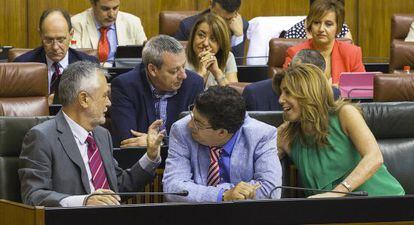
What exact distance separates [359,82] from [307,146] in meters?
1.96

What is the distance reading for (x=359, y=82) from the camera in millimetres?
6473

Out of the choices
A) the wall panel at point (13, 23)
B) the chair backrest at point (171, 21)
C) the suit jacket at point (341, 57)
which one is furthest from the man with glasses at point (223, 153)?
the wall panel at point (13, 23)

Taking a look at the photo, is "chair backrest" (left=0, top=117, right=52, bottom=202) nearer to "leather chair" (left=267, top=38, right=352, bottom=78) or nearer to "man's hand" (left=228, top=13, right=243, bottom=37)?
"leather chair" (left=267, top=38, right=352, bottom=78)

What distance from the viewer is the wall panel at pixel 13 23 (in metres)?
9.60

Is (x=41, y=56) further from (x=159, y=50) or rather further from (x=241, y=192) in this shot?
(x=241, y=192)

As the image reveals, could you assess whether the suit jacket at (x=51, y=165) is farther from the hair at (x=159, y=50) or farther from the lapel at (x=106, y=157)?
the hair at (x=159, y=50)

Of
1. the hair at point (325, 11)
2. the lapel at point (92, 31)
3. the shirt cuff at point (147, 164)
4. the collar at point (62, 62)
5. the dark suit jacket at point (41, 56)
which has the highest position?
the hair at point (325, 11)

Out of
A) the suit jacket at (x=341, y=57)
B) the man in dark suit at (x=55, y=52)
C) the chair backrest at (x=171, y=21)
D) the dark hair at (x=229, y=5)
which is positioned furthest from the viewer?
the chair backrest at (x=171, y=21)

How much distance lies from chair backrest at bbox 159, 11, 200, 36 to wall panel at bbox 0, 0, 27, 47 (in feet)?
5.41

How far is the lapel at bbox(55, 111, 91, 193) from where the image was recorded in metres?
4.17

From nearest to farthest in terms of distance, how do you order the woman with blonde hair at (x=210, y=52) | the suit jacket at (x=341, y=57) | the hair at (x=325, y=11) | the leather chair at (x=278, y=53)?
the woman with blonde hair at (x=210, y=52), the suit jacket at (x=341, y=57), the hair at (x=325, y=11), the leather chair at (x=278, y=53)

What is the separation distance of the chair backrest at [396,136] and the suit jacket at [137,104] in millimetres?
1050

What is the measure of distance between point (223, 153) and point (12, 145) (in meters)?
0.82

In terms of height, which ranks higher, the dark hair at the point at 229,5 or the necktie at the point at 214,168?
the dark hair at the point at 229,5
